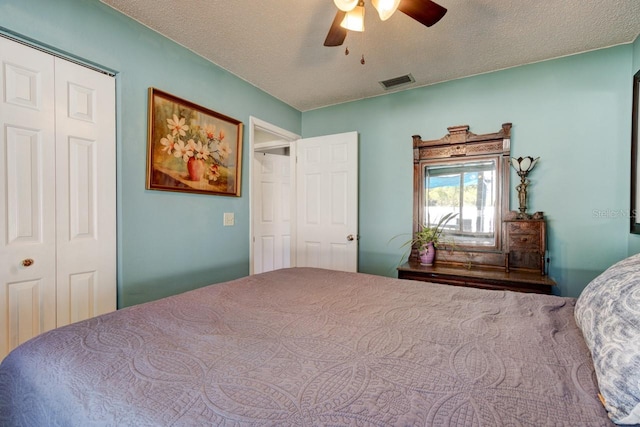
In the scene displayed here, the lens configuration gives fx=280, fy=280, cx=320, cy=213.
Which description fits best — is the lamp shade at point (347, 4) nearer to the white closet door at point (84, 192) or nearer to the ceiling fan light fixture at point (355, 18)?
the ceiling fan light fixture at point (355, 18)

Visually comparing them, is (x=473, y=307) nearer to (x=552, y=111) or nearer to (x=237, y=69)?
(x=552, y=111)

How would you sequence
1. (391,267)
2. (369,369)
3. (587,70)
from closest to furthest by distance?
(369,369) < (587,70) < (391,267)

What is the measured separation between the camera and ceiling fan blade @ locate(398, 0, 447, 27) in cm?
139

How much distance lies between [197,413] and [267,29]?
Result: 7.35 ft

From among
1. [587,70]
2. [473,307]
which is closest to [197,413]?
[473,307]

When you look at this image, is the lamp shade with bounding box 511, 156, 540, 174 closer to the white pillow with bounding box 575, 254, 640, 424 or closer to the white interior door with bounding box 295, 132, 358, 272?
the white interior door with bounding box 295, 132, 358, 272

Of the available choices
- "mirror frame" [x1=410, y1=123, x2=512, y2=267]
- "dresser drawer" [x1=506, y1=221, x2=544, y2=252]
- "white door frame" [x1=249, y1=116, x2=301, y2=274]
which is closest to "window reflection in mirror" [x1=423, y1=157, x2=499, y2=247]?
"mirror frame" [x1=410, y1=123, x2=512, y2=267]

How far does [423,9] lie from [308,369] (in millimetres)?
1710

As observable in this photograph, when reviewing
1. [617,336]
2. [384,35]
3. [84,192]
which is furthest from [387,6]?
[84,192]

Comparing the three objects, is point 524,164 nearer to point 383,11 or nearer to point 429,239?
point 429,239

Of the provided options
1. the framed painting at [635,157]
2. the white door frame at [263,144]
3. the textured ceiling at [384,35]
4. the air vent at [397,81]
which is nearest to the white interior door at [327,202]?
the white door frame at [263,144]

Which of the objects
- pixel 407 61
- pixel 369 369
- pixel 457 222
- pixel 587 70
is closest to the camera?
pixel 369 369

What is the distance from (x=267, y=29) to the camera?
200 cm

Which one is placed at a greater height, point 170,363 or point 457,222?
point 457,222
